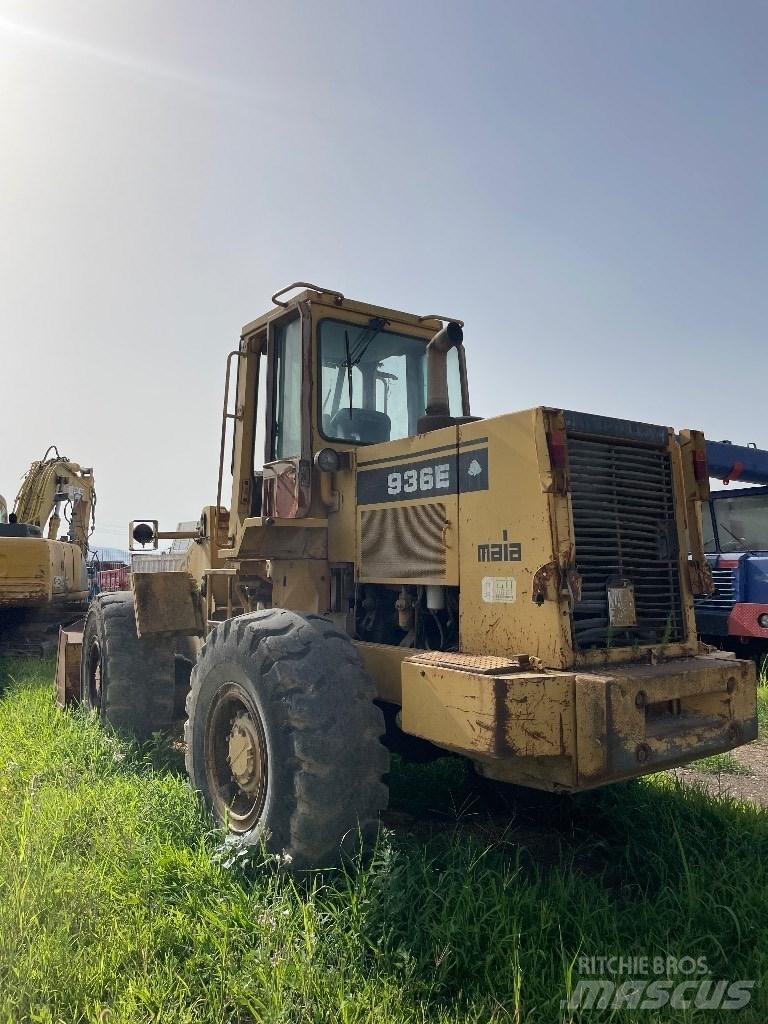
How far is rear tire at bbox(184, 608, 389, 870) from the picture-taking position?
10.4ft

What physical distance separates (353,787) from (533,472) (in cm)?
152

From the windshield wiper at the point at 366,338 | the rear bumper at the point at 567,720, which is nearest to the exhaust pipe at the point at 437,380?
the windshield wiper at the point at 366,338

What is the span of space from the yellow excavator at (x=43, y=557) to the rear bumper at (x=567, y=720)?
8.67m

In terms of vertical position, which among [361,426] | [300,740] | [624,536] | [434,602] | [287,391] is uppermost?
[287,391]

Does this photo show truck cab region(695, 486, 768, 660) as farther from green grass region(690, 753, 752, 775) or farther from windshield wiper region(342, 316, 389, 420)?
windshield wiper region(342, 316, 389, 420)

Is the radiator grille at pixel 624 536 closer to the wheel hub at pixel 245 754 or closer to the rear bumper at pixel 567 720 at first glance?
the rear bumper at pixel 567 720

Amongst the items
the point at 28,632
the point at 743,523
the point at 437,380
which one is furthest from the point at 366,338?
the point at 28,632

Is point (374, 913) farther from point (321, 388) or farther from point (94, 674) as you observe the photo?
point (94, 674)

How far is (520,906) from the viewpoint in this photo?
295cm

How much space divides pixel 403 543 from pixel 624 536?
1.09 metres

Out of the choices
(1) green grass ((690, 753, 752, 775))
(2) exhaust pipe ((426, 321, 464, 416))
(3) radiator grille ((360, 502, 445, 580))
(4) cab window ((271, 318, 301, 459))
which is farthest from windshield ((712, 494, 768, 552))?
(4) cab window ((271, 318, 301, 459))

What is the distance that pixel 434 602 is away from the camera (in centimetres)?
377

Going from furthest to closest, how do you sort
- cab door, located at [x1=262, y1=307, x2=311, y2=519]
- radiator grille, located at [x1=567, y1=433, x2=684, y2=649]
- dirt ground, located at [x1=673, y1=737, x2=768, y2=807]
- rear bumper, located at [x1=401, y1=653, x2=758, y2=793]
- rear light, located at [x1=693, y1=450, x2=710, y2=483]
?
dirt ground, located at [x1=673, y1=737, x2=768, y2=807] < cab door, located at [x1=262, y1=307, x2=311, y2=519] < rear light, located at [x1=693, y1=450, x2=710, y2=483] < radiator grille, located at [x1=567, y1=433, x2=684, y2=649] < rear bumper, located at [x1=401, y1=653, x2=758, y2=793]

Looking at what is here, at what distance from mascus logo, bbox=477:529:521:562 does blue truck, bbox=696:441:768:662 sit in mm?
4501
